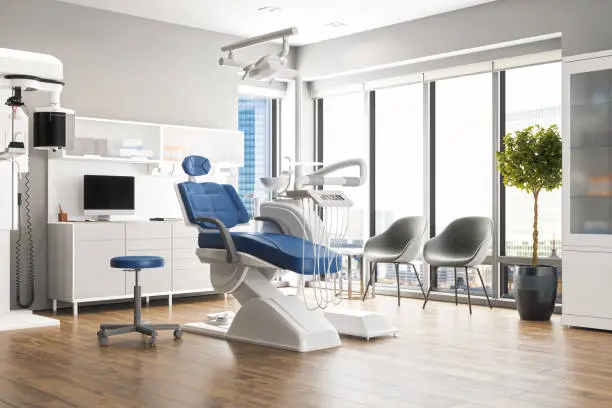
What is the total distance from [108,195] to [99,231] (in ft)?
1.85

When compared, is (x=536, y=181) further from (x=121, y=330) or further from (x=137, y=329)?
(x=121, y=330)

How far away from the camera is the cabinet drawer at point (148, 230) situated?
680 cm

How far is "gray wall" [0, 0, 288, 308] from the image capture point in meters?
6.77

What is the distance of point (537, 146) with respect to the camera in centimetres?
629

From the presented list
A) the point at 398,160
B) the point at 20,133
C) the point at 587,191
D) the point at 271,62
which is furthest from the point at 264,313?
the point at 398,160

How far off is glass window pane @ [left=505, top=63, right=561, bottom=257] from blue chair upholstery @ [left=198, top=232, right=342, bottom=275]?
2.91 m

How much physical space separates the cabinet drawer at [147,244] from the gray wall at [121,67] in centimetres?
78

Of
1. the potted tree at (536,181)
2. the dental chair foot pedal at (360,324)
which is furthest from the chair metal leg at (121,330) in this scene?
the potted tree at (536,181)

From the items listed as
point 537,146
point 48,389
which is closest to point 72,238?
point 48,389

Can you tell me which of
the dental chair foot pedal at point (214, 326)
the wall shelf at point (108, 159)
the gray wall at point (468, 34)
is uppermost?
the gray wall at point (468, 34)

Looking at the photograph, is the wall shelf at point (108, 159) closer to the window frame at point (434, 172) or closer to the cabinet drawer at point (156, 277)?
the cabinet drawer at point (156, 277)

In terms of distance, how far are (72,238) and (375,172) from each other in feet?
11.9

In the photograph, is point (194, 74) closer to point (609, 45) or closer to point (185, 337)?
point (185, 337)

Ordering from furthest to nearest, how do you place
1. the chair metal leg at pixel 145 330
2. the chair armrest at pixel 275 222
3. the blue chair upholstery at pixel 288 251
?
the chair armrest at pixel 275 222 → the chair metal leg at pixel 145 330 → the blue chair upholstery at pixel 288 251
